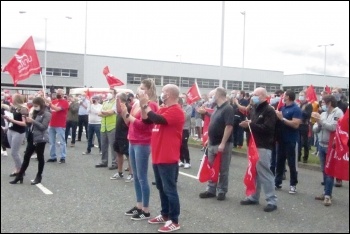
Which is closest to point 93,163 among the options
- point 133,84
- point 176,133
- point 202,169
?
point 202,169

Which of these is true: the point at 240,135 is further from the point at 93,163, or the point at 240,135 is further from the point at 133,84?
the point at 133,84

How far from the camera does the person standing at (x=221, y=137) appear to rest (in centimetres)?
701

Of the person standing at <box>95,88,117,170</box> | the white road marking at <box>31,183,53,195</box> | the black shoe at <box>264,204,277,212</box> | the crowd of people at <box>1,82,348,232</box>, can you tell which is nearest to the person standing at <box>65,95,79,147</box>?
the crowd of people at <box>1,82,348,232</box>

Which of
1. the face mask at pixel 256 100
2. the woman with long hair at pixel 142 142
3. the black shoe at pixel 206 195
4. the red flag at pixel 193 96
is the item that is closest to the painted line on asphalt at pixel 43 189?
the woman with long hair at pixel 142 142

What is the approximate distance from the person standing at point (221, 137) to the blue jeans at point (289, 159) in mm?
1124

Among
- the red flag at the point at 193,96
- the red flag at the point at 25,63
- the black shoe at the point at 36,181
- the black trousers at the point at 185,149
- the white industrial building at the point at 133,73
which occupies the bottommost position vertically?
the black shoe at the point at 36,181

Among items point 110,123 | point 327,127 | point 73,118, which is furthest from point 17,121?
point 73,118

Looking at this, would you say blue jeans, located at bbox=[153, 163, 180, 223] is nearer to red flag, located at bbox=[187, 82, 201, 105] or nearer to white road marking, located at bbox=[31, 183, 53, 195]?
white road marking, located at bbox=[31, 183, 53, 195]

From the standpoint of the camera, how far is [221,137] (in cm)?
716

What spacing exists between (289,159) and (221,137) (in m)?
1.46

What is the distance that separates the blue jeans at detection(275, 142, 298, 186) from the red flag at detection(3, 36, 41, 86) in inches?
288

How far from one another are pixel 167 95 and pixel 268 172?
229 centimetres

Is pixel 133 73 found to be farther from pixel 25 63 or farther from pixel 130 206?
pixel 130 206

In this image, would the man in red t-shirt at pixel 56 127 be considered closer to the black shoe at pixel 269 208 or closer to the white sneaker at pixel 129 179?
the white sneaker at pixel 129 179
